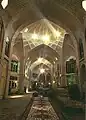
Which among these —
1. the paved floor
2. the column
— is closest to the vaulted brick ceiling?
the paved floor

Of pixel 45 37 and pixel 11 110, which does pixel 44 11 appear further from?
pixel 11 110

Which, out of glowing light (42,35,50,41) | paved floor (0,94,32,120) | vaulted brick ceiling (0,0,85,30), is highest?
glowing light (42,35,50,41)

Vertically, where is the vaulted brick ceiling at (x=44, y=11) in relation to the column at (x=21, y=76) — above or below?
above

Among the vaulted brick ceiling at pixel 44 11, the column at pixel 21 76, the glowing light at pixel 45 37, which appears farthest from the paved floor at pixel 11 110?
the glowing light at pixel 45 37

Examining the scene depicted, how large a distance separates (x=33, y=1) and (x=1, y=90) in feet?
26.3

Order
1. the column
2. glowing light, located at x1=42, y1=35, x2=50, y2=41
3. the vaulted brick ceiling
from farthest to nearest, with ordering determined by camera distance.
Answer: glowing light, located at x1=42, y1=35, x2=50, y2=41 < the column < the vaulted brick ceiling

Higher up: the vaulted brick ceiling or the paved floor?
the vaulted brick ceiling

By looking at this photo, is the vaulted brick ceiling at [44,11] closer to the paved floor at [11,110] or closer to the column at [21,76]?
the paved floor at [11,110]

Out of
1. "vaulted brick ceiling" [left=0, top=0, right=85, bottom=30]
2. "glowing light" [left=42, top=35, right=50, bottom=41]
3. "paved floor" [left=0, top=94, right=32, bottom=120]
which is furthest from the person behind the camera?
"glowing light" [left=42, top=35, right=50, bottom=41]

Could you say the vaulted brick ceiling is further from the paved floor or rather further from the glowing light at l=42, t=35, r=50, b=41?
the glowing light at l=42, t=35, r=50, b=41

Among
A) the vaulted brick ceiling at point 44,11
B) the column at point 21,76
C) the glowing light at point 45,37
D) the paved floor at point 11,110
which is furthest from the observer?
the glowing light at point 45,37

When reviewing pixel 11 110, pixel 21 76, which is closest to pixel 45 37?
pixel 21 76

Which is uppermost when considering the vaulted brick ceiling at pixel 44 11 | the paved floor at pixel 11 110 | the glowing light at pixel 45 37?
the glowing light at pixel 45 37

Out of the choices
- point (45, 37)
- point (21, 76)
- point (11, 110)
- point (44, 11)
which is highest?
point (45, 37)
